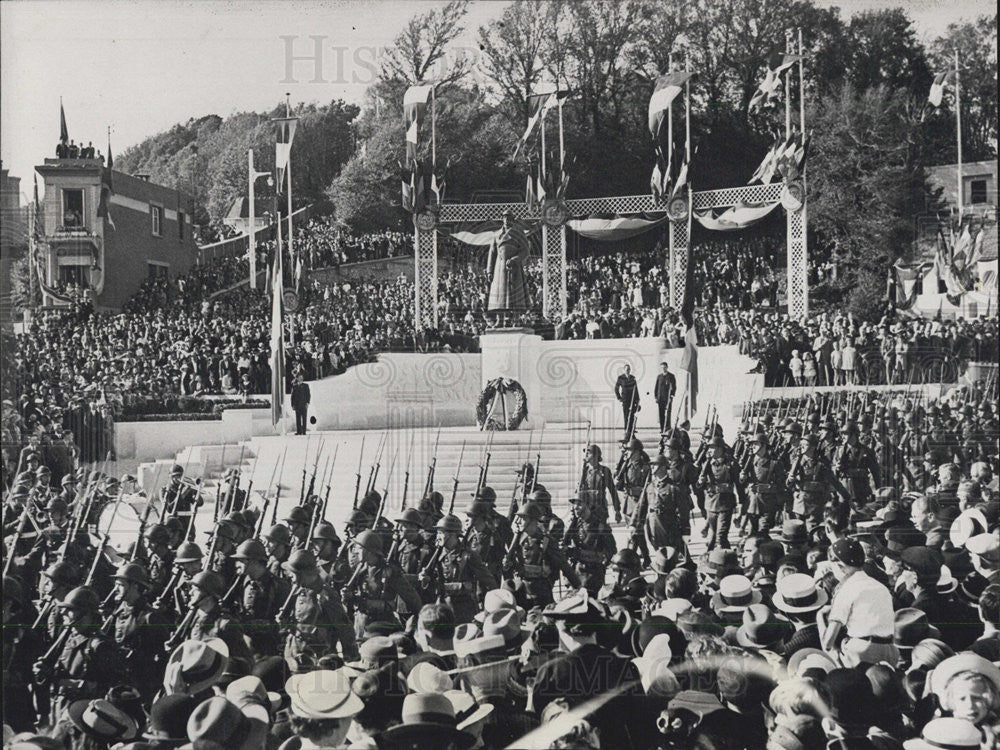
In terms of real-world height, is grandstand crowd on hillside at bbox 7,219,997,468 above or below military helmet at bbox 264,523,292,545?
above

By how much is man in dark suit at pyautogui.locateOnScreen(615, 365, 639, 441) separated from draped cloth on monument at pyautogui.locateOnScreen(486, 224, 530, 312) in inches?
65.8

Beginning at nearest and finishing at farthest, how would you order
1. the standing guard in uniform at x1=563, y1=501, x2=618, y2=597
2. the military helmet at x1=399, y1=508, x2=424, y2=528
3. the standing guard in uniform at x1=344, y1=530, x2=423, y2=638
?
the standing guard in uniform at x1=344, y1=530, x2=423, y2=638 → the military helmet at x1=399, y1=508, x2=424, y2=528 → the standing guard in uniform at x1=563, y1=501, x2=618, y2=597

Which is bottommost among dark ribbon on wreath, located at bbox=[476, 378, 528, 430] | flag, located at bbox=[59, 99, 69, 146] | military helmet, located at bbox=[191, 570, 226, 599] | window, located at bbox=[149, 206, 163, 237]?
military helmet, located at bbox=[191, 570, 226, 599]

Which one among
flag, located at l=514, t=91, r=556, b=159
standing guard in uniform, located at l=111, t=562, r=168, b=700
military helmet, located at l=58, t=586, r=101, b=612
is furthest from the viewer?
flag, located at l=514, t=91, r=556, b=159

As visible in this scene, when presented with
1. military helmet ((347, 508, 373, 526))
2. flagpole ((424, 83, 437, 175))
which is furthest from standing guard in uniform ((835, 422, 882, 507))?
flagpole ((424, 83, 437, 175))

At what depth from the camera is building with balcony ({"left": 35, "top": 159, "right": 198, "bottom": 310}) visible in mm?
9836

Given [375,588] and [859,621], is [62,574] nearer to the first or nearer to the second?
[375,588]

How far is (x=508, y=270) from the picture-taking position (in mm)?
11758

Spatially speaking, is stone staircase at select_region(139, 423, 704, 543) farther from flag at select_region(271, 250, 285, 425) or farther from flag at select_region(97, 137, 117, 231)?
flag at select_region(97, 137, 117, 231)

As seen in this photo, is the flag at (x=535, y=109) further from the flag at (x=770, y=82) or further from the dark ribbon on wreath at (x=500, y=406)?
the dark ribbon on wreath at (x=500, y=406)

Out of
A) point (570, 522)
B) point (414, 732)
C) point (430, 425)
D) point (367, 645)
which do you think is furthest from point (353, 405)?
point (414, 732)

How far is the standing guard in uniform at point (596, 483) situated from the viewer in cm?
953

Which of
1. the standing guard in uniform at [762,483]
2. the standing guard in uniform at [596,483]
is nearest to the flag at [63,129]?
the standing guard in uniform at [596,483]

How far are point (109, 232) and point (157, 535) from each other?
375cm
